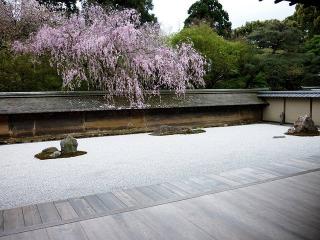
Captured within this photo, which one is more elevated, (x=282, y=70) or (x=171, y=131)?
(x=282, y=70)

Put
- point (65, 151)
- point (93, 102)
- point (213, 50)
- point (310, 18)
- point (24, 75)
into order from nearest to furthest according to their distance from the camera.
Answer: point (65, 151) → point (93, 102) → point (24, 75) → point (213, 50) → point (310, 18)

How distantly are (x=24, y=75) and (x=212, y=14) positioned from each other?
808 inches

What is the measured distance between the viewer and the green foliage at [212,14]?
2714 cm

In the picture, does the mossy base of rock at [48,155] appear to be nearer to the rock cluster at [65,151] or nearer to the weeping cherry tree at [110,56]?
the rock cluster at [65,151]

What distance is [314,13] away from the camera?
20562mm

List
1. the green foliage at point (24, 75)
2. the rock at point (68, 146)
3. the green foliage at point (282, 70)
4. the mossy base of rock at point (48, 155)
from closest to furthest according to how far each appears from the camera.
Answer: the mossy base of rock at point (48, 155) < the rock at point (68, 146) < the green foliage at point (24, 75) < the green foliage at point (282, 70)

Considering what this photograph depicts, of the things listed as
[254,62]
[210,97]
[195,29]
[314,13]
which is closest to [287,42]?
[254,62]

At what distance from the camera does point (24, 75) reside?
38.3 ft

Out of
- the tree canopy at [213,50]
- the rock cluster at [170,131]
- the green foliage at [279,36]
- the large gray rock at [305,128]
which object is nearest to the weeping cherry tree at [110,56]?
the rock cluster at [170,131]

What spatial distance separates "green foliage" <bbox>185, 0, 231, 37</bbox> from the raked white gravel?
19565 millimetres

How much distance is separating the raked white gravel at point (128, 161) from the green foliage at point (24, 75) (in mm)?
3389

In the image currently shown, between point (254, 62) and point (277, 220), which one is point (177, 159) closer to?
point (277, 220)

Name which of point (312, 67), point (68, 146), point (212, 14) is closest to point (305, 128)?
point (68, 146)

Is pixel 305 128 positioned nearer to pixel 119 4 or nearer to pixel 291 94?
pixel 291 94
